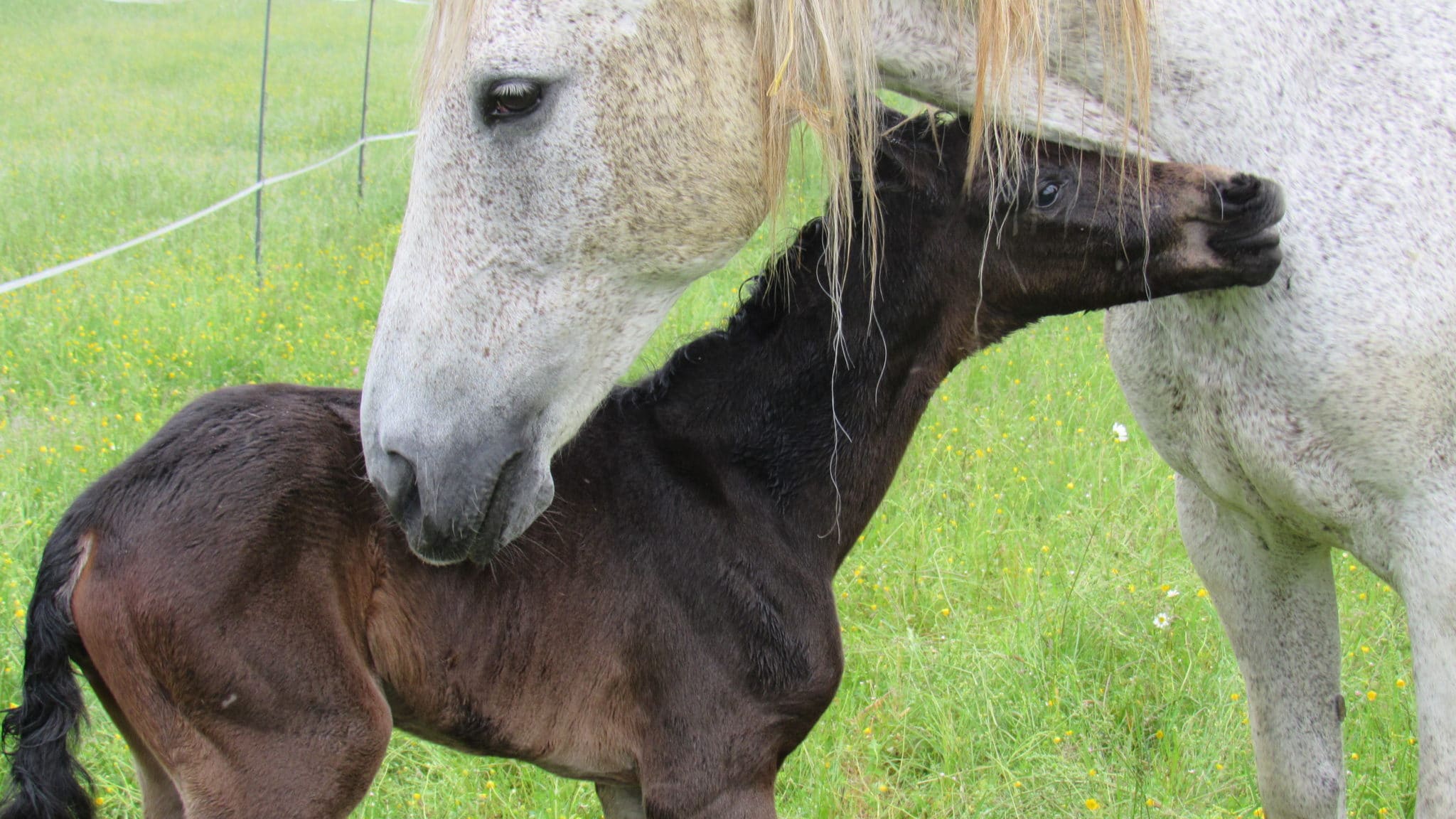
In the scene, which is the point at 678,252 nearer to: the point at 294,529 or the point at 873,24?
the point at 873,24

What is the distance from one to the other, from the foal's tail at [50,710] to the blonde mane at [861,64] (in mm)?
1068

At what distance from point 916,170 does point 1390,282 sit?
2.85 feet

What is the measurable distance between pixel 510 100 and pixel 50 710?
1.33m

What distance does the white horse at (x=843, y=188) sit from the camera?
175 cm

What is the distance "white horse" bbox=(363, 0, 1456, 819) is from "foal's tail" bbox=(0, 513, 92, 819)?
70 cm

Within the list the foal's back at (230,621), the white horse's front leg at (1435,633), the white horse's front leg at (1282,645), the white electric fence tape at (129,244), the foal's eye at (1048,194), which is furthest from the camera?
the white electric fence tape at (129,244)

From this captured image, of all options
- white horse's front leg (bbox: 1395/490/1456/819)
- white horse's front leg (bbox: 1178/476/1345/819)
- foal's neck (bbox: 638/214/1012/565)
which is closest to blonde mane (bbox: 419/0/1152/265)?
foal's neck (bbox: 638/214/1012/565)

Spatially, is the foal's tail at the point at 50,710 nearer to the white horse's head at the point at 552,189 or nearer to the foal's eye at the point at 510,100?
the white horse's head at the point at 552,189

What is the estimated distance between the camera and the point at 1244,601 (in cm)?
240

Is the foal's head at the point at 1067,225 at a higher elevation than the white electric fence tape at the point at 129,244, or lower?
higher

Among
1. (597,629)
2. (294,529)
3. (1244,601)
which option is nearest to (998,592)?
(1244,601)

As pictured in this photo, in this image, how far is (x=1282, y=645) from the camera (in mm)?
2395

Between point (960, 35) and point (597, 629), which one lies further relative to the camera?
point (597, 629)

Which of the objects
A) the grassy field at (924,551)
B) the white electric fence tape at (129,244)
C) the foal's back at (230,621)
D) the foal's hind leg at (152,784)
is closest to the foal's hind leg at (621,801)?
the grassy field at (924,551)
